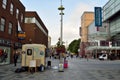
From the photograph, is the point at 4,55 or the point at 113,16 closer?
the point at 4,55

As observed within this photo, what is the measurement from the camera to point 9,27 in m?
41.1

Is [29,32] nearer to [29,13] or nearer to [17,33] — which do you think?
[29,13]

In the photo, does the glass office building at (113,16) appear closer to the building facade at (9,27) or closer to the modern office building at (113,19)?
the modern office building at (113,19)

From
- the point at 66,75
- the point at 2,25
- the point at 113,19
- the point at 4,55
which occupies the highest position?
the point at 113,19

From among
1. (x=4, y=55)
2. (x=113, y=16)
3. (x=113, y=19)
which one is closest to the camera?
(x=4, y=55)

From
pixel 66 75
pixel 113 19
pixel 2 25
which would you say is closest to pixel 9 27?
pixel 2 25

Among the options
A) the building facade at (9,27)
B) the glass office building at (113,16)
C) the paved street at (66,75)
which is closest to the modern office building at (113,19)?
the glass office building at (113,16)

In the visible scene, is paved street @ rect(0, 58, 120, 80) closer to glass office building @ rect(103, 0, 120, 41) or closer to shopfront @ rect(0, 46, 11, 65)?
shopfront @ rect(0, 46, 11, 65)

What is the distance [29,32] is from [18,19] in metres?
33.8

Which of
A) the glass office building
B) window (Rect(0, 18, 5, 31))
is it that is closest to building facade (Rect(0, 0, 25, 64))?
window (Rect(0, 18, 5, 31))

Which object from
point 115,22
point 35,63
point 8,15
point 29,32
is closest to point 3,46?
point 8,15

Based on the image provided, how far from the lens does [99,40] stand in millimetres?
109562

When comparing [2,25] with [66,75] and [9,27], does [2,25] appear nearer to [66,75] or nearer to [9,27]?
[9,27]

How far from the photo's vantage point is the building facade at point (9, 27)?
3659 cm
